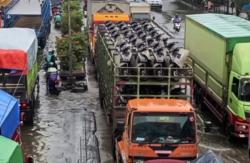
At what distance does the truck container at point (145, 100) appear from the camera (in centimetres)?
1413

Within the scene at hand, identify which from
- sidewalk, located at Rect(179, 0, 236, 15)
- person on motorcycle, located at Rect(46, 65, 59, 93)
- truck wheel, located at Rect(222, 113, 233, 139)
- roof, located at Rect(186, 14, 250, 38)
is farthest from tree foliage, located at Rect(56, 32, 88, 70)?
sidewalk, located at Rect(179, 0, 236, 15)

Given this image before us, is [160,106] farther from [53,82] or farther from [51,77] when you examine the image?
[51,77]

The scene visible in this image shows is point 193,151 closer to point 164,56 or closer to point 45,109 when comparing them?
point 164,56

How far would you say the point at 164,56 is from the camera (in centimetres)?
1802

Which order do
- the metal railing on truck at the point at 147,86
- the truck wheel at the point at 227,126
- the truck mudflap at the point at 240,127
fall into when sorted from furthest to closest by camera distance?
the truck wheel at the point at 227,126
the truck mudflap at the point at 240,127
the metal railing on truck at the point at 147,86

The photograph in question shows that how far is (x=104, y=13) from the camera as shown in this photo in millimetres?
32156

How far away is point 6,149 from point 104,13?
70.4 feet

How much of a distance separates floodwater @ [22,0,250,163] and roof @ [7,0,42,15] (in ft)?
39.3

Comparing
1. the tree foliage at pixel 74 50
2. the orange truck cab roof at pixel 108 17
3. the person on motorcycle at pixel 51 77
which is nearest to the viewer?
the person on motorcycle at pixel 51 77

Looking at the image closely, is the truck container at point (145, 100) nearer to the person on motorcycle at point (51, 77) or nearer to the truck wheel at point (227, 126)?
the person on motorcycle at point (51, 77)

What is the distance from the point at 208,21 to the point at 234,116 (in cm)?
645

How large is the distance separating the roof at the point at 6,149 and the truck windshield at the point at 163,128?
331 cm

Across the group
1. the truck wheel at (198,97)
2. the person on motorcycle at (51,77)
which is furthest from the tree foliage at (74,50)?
the truck wheel at (198,97)

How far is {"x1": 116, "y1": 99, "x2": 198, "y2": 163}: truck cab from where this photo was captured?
14086mm
